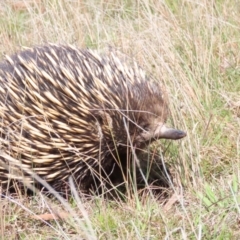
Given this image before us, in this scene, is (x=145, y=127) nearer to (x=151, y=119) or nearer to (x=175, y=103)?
(x=151, y=119)

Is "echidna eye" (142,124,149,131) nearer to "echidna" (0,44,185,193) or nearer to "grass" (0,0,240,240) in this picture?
"echidna" (0,44,185,193)

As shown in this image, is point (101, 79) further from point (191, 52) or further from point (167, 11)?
point (167, 11)

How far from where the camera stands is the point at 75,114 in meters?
2.99

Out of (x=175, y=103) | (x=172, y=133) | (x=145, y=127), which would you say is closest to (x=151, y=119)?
(x=145, y=127)

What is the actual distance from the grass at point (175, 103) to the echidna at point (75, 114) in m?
0.18

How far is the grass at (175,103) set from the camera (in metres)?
2.59

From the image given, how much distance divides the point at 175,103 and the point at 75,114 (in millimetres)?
597

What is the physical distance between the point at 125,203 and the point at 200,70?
3.70 feet

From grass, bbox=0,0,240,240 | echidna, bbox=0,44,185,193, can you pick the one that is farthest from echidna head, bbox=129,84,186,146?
grass, bbox=0,0,240,240

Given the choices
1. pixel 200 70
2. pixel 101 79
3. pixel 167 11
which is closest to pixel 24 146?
pixel 101 79

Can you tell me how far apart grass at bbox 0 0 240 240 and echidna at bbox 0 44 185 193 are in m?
0.18

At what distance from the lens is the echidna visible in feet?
9.68

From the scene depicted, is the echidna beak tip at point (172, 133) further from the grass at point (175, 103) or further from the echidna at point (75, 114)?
the grass at point (175, 103)

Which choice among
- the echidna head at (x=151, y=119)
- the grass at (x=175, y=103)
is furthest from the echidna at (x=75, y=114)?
the grass at (x=175, y=103)
